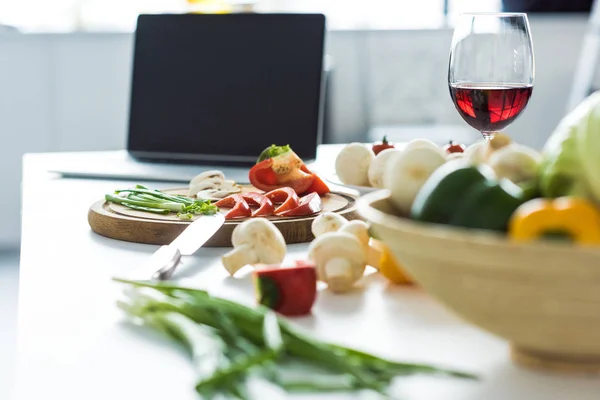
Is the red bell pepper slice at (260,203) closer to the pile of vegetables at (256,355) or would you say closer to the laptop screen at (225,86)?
the pile of vegetables at (256,355)

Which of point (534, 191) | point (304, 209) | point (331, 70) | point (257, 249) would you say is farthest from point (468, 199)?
point (331, 70)

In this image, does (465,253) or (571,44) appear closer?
(465,253)

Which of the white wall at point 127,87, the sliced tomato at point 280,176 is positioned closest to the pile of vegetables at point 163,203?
the sliced tomato at point 280,176

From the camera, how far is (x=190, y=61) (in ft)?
5.62

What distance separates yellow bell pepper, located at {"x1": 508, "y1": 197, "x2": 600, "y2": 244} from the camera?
50cm

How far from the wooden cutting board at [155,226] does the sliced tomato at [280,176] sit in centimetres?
14

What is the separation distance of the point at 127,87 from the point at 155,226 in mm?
2853

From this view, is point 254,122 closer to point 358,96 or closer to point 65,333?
point 65,333

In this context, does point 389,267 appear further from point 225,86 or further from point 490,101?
point 225,86

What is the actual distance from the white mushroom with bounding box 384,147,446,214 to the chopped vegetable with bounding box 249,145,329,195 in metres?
0.45

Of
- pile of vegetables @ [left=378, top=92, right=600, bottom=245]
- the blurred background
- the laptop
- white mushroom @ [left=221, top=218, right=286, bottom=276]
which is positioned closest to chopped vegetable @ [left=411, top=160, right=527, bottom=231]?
pile of vegetables @ [left=378, top=92, right=600, bottom=245]

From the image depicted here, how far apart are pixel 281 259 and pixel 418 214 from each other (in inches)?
9.5

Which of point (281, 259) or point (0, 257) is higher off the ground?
point (281, 259)

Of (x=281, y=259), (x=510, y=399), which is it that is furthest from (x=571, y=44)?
(x=510, y=399)
